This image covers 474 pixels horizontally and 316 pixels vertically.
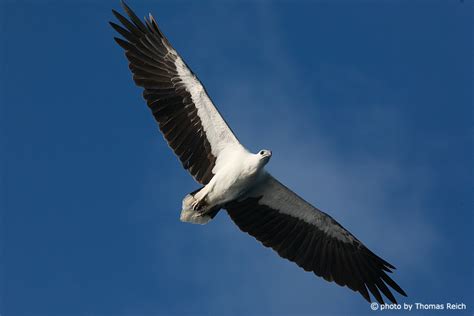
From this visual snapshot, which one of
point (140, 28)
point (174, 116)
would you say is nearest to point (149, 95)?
point (174, 116)

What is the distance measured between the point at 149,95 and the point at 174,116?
31.9 inches

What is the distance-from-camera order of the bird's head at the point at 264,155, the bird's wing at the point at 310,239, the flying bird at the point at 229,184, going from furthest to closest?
the bird's wing at the point at 310,239 → the flying bird at the point at 229,184 → the bird's head at the point at 264,155

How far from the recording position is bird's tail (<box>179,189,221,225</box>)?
579 inches

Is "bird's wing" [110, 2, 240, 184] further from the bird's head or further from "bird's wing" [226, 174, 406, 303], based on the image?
"bird's wing" [226, 174, 406, 303]

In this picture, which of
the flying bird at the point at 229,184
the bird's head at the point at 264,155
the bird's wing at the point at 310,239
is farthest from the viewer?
the bird's wing at the point at 310,239

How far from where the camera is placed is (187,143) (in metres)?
15.2

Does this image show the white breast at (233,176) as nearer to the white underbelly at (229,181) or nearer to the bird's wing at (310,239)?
the white underbelly at (229,181)

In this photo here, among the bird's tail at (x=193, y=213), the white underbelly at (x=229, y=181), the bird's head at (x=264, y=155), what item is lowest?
the bird's tail at (x=193, y=213)

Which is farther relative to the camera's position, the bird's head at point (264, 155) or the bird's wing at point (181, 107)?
the bird's wing at point (181, 107)

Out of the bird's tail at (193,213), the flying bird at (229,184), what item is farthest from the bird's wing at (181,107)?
the bird's tail at (193,213)

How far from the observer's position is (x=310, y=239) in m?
16.0

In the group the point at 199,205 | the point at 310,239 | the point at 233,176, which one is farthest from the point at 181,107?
the point at 310,239

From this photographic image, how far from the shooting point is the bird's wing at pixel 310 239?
15.7m

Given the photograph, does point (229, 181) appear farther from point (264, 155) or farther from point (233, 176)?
point (264, 155)
